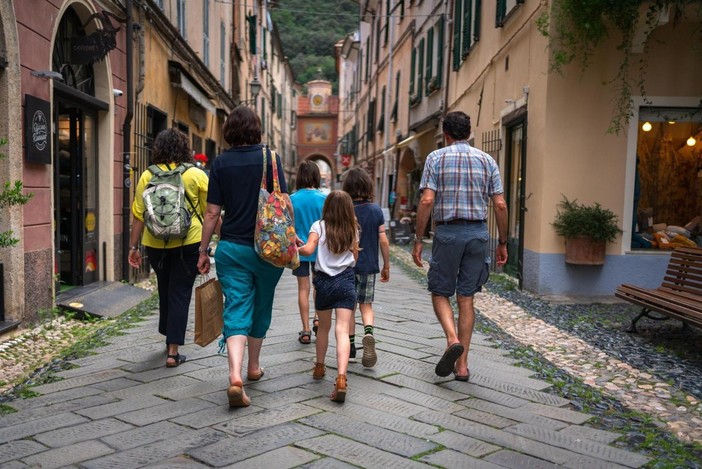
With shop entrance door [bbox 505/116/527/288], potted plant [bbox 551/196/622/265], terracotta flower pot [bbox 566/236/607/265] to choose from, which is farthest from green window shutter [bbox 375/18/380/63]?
terracotta flower pot [bbox 566/236/607/265]

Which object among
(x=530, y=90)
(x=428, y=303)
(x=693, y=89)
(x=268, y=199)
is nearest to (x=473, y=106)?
(x=530, y=90)

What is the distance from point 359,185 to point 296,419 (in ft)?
6.08

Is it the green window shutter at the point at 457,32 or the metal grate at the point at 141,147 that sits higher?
the green window shutter at the point at 457,32

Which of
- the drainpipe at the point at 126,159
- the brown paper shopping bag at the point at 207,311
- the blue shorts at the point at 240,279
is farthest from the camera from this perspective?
the drainpipe at the point at 126,159

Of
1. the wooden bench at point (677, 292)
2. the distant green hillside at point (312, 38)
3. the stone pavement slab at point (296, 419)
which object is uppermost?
the distant green hillside at point (312, 38)

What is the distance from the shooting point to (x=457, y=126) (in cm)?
450

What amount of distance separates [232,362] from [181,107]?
9865mm

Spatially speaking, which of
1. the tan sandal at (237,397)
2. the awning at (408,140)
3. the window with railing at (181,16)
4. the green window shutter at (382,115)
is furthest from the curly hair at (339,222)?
the green window shutter at (382,115)

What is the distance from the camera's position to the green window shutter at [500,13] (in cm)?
1017

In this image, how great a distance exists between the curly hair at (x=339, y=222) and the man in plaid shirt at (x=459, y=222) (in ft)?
1.81

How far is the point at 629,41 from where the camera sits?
24.9ft

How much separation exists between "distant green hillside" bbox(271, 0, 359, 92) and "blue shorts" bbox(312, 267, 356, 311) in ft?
145

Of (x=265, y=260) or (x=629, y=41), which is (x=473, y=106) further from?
(x=265, y=260)

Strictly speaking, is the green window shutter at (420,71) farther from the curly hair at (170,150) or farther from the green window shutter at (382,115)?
the curly hair at (170,150)
